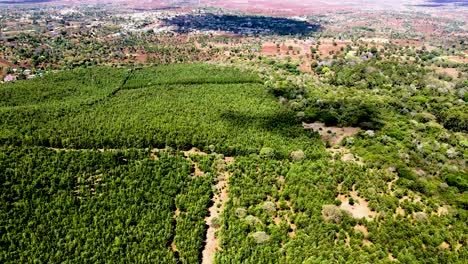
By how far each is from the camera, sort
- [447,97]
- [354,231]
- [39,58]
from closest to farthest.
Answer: [354,231] → [447,97] → [39,58]

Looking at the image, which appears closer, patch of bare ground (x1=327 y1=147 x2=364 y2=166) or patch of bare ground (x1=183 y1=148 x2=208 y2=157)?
patch of bare ground (x1=327 y1=147 x2=364 y2=166)

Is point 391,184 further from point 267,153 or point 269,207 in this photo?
point 269,207

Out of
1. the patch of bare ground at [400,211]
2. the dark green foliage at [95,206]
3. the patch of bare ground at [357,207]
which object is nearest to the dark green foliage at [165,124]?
the dark green foliage at [95,206]

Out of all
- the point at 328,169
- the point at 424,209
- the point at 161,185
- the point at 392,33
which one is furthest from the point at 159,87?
the point at 392,33

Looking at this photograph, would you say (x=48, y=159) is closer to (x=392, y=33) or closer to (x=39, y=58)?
(x=39, y=58)

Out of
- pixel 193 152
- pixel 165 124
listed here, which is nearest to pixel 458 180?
pixel 193 152

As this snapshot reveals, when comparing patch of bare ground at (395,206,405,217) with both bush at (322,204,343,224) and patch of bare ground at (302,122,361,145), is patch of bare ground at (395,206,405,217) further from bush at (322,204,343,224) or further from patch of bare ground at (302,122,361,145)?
patch of bare ground at (302,122,361,145)

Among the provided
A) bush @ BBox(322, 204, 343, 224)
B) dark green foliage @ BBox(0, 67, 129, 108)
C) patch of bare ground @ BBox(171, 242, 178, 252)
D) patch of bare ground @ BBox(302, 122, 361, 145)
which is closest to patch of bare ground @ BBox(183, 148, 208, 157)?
patch of bare ground @ BBox(171, 242, 178, 252)
